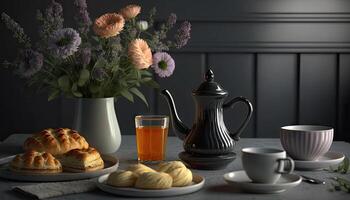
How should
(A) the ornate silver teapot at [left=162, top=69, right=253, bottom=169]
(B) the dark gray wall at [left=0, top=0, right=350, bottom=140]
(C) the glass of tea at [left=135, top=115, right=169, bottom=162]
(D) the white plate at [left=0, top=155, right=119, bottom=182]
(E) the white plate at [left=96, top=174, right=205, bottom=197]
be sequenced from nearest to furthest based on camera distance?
(E) the white plate at [left=96, top=174, right=205, bottom=197]
(D) the white plate at [left=0, top=155, right=119, bottom=182]
(A) the ornate silver teapot at [left=162, top=69, right=253, bottom=169]
(C) the glass of tea at [left=135, top=115, right=169, bottom=162]
(B) the dark gray wall at [left=0, top=0, right=350, bottom=140]

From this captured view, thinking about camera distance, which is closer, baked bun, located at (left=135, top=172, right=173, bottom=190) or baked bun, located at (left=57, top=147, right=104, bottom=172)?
baked bun, located at (left=135, top=172, right=173, bottom=190)

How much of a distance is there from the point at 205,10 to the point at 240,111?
46 cm

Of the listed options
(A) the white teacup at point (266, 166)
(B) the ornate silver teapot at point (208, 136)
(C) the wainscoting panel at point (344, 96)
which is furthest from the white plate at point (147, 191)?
(C) the wainscoting panel at point (344, 96)

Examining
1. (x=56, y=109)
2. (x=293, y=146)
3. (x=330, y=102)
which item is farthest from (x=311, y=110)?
(x=293, y=146)

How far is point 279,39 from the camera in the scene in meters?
2.81

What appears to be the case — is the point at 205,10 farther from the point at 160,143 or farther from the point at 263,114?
the point at 160,143

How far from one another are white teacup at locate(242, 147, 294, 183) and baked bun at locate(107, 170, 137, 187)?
0.71 ft

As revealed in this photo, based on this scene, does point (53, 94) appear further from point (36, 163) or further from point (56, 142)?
point (36, 163)

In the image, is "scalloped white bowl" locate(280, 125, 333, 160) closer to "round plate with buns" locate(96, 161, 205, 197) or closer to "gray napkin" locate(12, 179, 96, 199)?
"round plate with buns" locate(96, 161, 205, 197)

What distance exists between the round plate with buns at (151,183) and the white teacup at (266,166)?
97mm

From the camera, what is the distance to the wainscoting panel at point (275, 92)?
2.83m

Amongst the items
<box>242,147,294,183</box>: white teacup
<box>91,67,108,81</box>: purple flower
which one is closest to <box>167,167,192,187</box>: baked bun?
<box>242,147,294,183</box>: white teacup

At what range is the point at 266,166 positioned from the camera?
1.21m

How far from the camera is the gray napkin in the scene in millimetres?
1190
